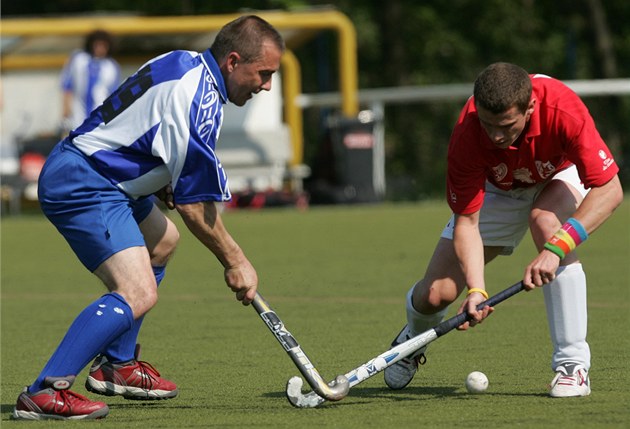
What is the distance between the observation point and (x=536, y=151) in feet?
18.0

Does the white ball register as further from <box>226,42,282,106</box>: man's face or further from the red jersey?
<box>226,42,282,106</box>: man's face

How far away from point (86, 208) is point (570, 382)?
78.8 inches

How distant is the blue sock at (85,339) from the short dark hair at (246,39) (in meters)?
1.05

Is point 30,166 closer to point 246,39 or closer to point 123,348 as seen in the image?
point 123,348

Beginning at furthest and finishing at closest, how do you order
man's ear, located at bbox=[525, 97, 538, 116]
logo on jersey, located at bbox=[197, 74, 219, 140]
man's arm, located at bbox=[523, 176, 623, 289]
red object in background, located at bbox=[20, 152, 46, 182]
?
red object in background, located at bbox=[20, 152, 46, 182] → man's arm, located at bbox=[523, 176, 623, 289] → man's ear, located at bbox=[525, 97, 538, 116] → logo on jersey, located at bbox=[197, 74, 219, 140]

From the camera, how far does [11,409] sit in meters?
5.49

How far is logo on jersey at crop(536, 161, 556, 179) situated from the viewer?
556 cm

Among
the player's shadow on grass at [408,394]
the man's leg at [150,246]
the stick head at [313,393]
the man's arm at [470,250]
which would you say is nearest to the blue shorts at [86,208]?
the man's leg at [150,246]

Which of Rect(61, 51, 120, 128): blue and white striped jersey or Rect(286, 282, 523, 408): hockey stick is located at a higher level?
Rect(286, 282, 523, 408): hockey stick

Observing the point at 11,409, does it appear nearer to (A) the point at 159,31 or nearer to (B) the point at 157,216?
(B) the point at 157,216

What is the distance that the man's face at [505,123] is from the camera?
5164 millimetres

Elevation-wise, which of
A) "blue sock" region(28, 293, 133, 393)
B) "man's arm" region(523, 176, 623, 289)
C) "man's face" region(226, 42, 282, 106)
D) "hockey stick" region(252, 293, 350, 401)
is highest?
"man's face" region(226, 42, 282, 106)

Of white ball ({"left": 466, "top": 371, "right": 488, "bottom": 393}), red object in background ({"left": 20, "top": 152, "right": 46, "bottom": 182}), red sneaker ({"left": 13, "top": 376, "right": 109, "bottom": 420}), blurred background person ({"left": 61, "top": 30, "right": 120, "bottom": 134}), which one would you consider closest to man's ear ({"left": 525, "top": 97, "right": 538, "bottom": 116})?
white ball ({"left": 466, "top": 371, "right": 488, "bottom": 393})

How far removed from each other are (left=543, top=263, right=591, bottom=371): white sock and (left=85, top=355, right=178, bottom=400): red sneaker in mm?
1582
